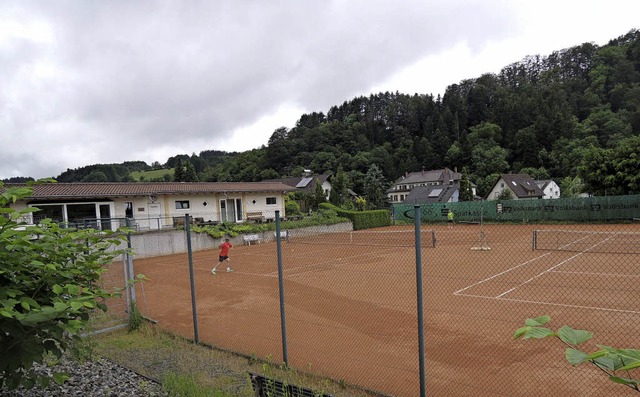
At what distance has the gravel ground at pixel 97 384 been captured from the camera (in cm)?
477

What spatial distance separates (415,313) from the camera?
9.72 m

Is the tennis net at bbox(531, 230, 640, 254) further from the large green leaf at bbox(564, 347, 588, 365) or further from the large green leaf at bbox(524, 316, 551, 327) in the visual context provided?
A: the large green leaf at bbox(564, 347, 588, 365)

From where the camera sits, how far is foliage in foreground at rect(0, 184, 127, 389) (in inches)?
108

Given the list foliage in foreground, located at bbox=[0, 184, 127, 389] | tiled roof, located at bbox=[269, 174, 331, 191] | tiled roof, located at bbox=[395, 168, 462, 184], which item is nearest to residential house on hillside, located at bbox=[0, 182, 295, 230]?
foliage in foreground, located at bbox=[0, 184, 127, 389]

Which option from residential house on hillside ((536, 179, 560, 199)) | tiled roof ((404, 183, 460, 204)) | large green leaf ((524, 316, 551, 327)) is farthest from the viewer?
residential house on hillside ((536, 179, 560, 199))

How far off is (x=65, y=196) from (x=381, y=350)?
82.6 feet

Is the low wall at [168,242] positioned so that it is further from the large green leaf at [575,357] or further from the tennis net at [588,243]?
the large green leaf at [575,357]

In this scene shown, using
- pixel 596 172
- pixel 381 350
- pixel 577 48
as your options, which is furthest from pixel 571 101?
pixel 381 350

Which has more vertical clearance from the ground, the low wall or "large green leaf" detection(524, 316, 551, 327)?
"large green leaf" detection(524, 316, 551, 327)

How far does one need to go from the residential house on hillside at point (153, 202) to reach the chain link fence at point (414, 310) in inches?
308

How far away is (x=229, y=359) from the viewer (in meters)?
6.77

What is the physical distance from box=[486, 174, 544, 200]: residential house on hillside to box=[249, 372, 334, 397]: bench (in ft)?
197

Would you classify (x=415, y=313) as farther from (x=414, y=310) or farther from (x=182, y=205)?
(x=182, y=205)

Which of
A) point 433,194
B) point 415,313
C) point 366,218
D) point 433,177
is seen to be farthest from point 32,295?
point 433,177
